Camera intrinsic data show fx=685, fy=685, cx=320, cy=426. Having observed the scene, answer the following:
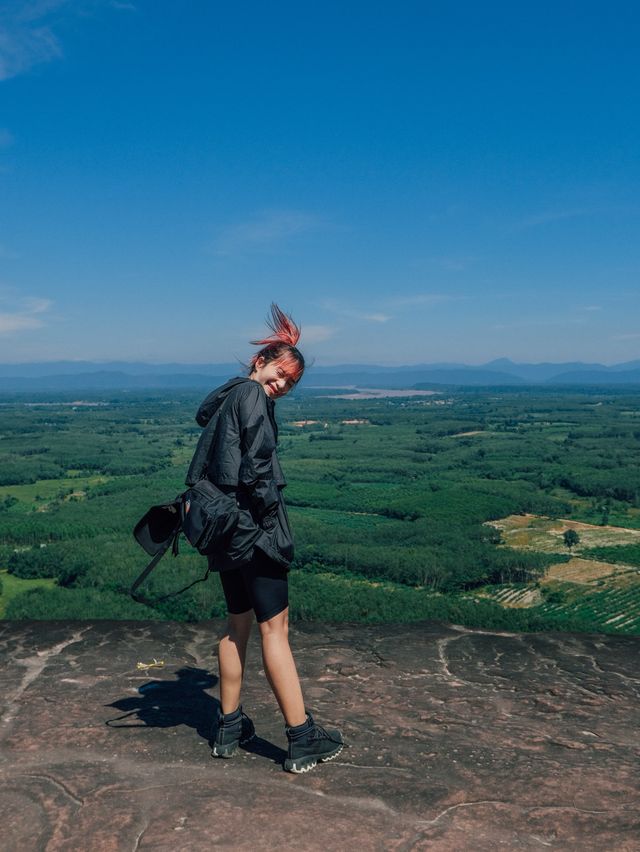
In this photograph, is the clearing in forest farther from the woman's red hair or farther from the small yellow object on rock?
the woman's red hair

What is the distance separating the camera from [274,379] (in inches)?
138

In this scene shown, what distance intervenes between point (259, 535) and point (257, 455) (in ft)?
1.27

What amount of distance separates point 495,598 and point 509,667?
33314mm

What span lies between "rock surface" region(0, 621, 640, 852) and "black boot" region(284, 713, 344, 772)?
0.19ft

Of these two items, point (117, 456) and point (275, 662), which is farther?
point (117, 456)

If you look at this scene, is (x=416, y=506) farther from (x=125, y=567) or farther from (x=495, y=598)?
(x=125, y=567)

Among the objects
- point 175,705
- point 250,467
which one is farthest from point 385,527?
point 250,467

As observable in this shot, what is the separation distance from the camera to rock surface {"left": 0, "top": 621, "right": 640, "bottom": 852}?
9.42ft

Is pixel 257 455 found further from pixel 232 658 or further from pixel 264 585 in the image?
pixel 232 658

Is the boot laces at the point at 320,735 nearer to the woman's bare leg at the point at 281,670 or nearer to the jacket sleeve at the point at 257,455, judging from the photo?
the woman's bare leg at the point at 281,670

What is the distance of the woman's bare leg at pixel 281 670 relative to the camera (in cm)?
338

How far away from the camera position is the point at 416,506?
59688mm

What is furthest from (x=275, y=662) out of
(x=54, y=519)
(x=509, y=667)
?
(x=54, y=519)

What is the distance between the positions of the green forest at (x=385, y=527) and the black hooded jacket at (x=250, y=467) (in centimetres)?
746
